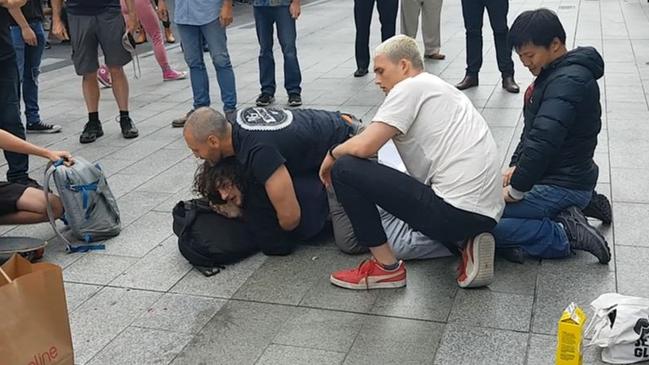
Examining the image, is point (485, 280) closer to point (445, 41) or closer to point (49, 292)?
point (49, 292)

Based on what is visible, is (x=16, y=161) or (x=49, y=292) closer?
(x=49, y=292)

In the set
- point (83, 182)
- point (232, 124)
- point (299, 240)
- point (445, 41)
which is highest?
point (232, 124)

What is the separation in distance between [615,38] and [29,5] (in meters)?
6.81

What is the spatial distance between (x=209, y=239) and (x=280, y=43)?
3553mm

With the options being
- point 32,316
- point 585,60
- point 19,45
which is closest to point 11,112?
point 19,45

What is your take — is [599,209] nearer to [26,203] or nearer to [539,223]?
[539,223]

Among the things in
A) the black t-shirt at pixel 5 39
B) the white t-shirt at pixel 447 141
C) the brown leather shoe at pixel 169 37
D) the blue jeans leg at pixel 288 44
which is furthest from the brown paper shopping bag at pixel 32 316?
the brown leather shoe at pixel 169 37

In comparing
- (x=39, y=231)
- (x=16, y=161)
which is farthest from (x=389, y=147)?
(x=16, y=161)

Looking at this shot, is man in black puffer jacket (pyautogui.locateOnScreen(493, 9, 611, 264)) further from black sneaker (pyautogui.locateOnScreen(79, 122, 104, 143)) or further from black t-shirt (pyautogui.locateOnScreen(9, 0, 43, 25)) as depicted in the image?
black t-shirt (pyautogui.locateOnScreen(9, 0, 43, 25))

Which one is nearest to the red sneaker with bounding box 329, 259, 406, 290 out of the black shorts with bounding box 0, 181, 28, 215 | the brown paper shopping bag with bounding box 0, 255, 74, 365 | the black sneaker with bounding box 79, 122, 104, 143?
the brown paper shopping bag with bounding box 0, 255, 74, 365

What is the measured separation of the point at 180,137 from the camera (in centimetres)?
643

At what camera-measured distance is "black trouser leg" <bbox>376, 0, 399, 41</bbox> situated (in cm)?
796

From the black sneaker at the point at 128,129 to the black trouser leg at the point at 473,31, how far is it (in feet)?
10.2

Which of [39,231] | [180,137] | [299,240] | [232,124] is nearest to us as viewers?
[232,124]
